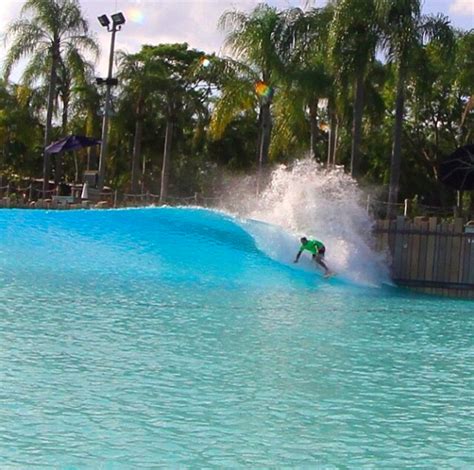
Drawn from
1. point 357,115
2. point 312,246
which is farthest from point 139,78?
point 312,246

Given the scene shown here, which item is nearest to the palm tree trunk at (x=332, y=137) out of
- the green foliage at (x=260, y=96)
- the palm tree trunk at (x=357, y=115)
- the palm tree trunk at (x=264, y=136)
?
the green foliage at (x=260, y=96)

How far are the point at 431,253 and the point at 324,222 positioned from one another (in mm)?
2790

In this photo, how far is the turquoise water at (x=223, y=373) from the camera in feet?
20.4

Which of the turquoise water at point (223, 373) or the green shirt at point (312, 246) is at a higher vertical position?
the green shirt at point (312, 246)

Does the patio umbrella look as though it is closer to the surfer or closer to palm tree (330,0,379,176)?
palm tree (330,0,379,176)

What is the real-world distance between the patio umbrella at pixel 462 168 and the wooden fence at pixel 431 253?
5.60 metres

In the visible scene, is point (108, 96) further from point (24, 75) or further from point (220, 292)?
point (220, 292)

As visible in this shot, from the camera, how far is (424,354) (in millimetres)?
10453

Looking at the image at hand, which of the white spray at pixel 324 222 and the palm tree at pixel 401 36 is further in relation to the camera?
the palm tree at pixel 401 36

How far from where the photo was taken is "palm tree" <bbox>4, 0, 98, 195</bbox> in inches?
1355

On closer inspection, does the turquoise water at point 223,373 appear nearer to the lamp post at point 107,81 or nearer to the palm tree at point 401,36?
the palm tree at point 401,36

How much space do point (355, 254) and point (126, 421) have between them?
572 inches

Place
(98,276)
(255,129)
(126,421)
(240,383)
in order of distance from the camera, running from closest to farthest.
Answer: (126,421) < (240,383) < (98,276) < (255,129)

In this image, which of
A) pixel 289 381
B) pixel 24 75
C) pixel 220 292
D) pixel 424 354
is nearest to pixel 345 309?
pixel 220 292
